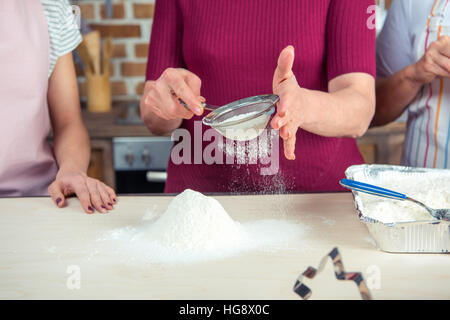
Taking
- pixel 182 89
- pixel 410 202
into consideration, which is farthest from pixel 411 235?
pixel 182 89

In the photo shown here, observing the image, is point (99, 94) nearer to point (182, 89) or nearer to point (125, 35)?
point (125, 35)

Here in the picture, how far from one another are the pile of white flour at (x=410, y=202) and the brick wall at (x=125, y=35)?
5.54 feet

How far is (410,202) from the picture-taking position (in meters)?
0.82

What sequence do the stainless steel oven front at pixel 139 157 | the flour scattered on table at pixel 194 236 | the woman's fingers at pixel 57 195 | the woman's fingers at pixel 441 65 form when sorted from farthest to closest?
the stainless steel oven front at pixel 139 157 < the woman's fingers at pixel 441 65 < the woman's fingers at pixel 57 195 < the flour scattered on table at pixel 194 236

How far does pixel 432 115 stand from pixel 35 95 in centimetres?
95

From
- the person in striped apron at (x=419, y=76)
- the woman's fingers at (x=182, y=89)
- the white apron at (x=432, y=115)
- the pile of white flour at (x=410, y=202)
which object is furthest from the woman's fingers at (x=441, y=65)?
the woman's fingers at (x=182, y=89)

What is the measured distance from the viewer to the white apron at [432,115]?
46.8 inches

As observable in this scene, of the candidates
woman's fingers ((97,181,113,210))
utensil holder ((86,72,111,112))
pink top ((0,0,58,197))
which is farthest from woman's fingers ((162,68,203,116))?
utensil holder ((86,72,111,112))

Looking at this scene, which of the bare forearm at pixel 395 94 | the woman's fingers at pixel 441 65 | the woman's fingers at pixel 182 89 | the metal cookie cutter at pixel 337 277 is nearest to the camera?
the metal cookie cutter at pixel 337 277

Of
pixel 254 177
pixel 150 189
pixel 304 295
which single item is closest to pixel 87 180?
pixel 254 177

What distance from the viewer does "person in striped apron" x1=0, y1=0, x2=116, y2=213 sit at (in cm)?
113

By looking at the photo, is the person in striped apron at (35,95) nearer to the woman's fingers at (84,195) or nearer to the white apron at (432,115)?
the woman's fingers at (84,195)

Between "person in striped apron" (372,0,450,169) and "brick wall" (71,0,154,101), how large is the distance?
4.21 feet
